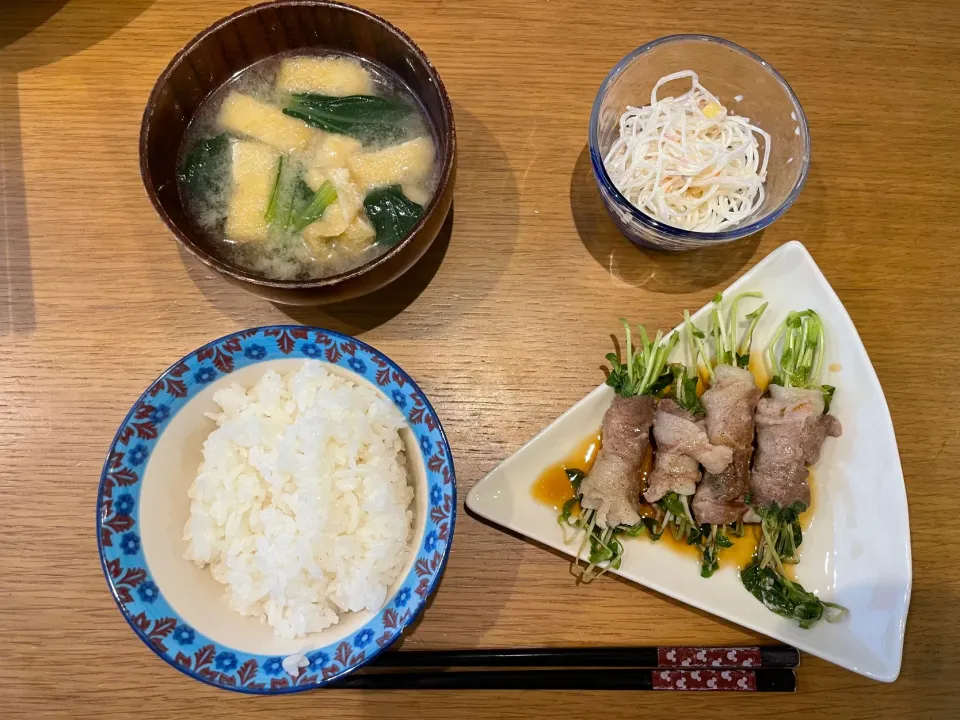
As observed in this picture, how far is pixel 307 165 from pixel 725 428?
1287 millimetres

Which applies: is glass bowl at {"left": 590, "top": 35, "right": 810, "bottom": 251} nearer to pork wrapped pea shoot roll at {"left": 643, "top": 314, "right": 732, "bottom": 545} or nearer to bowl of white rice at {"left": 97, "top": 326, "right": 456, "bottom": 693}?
pork wrapped pea shoot roll at {"left": 643, "top": 314, "right": 732, "bottom": 545}

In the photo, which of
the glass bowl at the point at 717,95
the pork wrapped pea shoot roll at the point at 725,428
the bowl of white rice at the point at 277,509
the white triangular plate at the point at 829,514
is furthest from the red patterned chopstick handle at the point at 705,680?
the glass bowl at the point at 717,95

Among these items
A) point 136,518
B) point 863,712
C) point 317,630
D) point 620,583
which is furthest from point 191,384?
point 863,712

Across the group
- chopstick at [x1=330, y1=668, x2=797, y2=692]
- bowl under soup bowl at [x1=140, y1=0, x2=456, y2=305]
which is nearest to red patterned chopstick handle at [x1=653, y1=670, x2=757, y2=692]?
chopstick at [x1=330, y1=668, x2=797, y2=692]

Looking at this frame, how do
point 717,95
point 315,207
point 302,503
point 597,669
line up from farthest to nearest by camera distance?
point 717,95 < point 597,669 < point 315,207 < point 302,503

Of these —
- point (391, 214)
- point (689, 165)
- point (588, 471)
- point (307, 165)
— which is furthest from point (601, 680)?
point (307, 165)

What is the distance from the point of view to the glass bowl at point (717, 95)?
1.71m

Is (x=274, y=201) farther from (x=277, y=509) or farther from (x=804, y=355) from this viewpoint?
(x=804, y=355)

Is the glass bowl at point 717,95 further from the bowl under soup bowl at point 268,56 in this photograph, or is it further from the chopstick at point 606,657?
the chopstick at point 606,657

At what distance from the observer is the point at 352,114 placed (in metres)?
1.63

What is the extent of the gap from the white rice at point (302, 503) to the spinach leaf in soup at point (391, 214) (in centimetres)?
37

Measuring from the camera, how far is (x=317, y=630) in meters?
1.42

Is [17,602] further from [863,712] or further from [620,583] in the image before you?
[863,712]

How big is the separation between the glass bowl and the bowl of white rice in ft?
2.63
